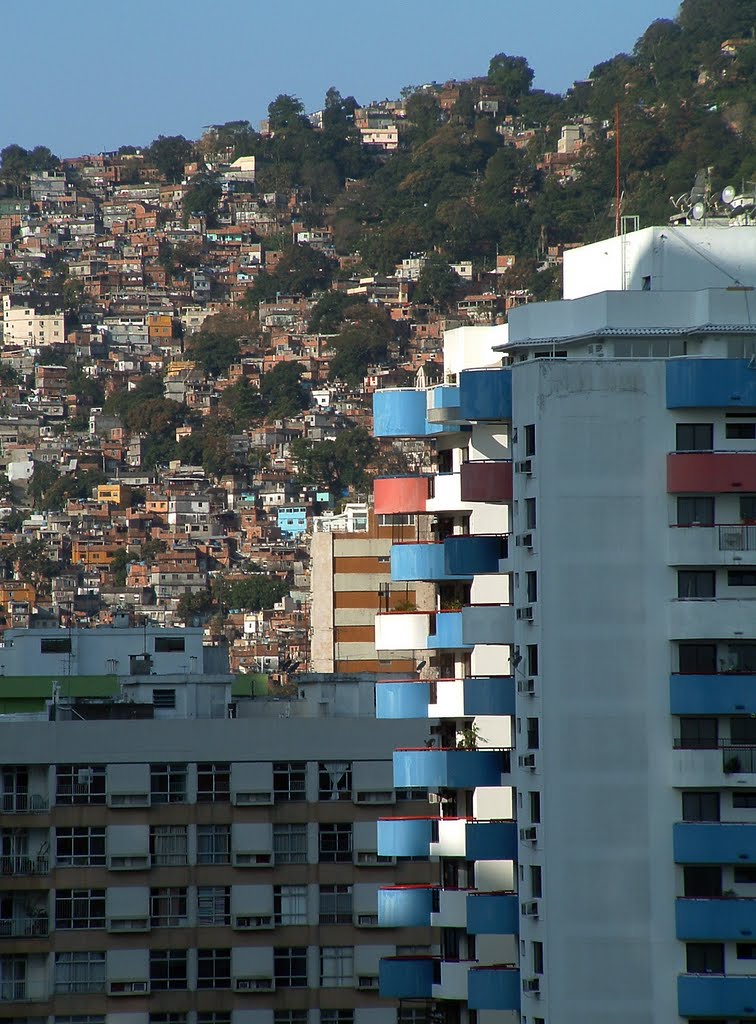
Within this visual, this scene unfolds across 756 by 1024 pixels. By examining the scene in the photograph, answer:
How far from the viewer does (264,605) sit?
600 feet

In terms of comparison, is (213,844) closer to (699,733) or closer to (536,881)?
(536,881)

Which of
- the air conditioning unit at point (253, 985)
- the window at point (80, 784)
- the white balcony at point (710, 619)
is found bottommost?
the air conditioning unit at point (253, 985)

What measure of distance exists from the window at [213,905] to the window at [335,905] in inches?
62.4

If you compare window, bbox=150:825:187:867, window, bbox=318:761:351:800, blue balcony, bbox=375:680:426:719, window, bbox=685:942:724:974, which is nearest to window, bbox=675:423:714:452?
window, bbox=685:942:724:974

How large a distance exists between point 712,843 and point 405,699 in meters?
7.88

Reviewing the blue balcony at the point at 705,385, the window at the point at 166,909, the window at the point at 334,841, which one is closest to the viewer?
the blue balcony at the point at 705,385

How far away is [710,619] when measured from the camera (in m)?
30.2

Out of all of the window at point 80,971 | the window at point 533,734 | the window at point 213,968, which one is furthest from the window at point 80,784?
the window at point 533,734

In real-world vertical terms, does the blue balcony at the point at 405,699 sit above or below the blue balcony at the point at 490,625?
below

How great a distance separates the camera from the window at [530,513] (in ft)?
101

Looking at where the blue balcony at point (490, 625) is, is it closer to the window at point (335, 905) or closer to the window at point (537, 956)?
the window at point (537, 956)

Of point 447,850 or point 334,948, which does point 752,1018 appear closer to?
point 447,850

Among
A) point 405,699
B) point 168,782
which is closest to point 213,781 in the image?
point 168,782

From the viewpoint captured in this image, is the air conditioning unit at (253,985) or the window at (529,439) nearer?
the window at (529,439)
